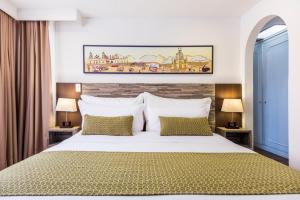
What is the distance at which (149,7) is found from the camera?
355cm

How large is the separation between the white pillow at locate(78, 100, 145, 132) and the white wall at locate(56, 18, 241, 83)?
0.58 m

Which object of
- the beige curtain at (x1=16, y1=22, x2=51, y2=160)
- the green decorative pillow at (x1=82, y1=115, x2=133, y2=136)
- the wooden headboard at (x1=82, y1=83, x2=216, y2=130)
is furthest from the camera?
the wooden headboard at (x1=82, y1=83, x2=216, y2=130)

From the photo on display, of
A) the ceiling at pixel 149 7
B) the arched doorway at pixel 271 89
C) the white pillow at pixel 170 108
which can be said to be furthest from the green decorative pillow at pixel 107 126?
the arched doorway at pixel 271 89

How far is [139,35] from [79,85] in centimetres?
120

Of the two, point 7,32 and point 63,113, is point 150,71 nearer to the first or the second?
point 63,113

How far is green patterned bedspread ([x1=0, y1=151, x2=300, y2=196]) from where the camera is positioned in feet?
4.72

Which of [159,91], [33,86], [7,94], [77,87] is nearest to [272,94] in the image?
[159,91]

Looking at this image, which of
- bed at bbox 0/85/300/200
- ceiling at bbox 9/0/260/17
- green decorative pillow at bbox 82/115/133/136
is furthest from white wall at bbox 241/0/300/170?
green decorative pillow at bbox 82/115/133/136

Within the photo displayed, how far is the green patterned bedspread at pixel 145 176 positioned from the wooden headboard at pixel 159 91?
1760 mm

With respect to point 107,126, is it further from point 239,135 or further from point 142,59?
point 239,135

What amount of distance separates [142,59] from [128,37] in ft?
1.34

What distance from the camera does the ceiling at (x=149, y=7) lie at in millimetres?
3371

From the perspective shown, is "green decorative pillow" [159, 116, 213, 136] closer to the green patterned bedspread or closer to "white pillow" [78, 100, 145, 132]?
"white pillow" [78, 100, 145, 132]

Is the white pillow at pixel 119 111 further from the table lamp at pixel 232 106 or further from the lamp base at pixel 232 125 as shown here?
the lamp base at pixel 232 125
